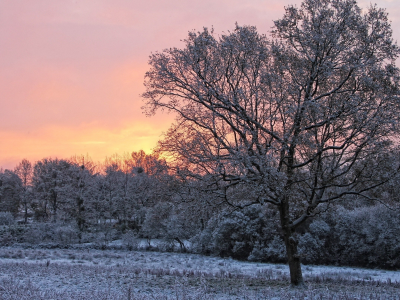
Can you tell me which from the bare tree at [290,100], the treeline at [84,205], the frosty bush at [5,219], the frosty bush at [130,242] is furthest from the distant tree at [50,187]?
the bare tree at [290,100]

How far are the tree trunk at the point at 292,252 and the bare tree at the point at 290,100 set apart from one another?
34 millimetres

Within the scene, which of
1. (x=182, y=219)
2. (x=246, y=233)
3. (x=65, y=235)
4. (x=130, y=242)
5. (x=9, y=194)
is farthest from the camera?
(x=9, y=194)

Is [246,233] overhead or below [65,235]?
overhead

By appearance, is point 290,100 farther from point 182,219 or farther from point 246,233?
point 246,233

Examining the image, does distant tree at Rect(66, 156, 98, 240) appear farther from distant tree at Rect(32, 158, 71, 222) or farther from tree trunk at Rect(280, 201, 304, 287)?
tree trunk at Rect(280, 201, 304, 287)

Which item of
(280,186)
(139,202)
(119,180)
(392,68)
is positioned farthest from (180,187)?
(119,180)

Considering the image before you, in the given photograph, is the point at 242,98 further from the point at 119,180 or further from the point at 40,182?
the point at 40,182

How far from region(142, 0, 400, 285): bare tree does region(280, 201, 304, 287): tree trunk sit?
34mm

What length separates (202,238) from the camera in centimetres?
3164

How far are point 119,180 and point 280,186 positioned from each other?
42.3m

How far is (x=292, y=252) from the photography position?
1175cm

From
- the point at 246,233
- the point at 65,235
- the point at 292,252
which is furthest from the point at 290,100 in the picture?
the point at 65,235

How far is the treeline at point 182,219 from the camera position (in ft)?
38.0

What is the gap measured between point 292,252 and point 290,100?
526 cm
